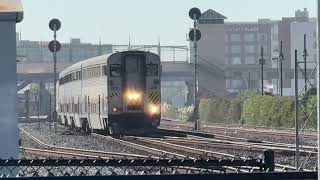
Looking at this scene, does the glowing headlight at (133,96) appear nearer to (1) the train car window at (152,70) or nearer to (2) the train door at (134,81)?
(2) the train door at (134,81)

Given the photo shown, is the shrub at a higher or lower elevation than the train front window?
lower

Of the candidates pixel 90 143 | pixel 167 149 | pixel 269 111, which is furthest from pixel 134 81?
pixel 269 111

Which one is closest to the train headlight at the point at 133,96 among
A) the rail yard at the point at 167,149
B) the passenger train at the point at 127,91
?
the passenger train at the point at 127,91

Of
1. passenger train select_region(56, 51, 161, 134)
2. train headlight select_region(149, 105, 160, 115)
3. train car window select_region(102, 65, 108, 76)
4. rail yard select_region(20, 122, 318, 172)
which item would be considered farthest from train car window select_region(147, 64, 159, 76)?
rail yard select_region(20, 122, 318, 172)

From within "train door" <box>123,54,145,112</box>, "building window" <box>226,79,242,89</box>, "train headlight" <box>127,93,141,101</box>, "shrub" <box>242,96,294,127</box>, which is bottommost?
"shrub" <box>242,96,294,127</box>

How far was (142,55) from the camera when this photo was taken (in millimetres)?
38094

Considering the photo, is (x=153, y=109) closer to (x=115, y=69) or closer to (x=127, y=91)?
(x=127, y=91)

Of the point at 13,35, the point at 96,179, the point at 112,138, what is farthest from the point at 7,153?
the point at 112,138

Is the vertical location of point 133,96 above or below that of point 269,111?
above

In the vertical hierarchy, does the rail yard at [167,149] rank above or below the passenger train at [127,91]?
below

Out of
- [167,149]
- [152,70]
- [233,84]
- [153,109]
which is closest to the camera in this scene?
[167,149]

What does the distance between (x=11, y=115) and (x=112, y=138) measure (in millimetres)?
23364

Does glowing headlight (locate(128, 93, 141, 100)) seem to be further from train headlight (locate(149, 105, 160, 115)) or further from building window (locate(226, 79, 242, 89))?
building window (locate(226, 79, 242, 89))

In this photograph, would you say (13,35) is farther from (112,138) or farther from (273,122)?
(273,122)
